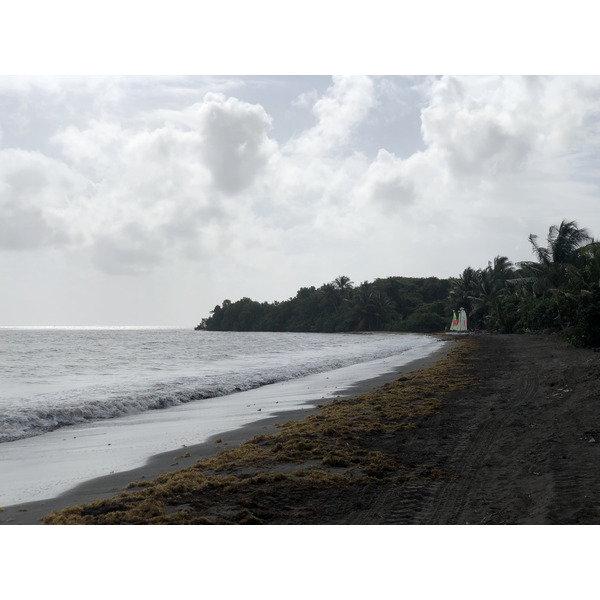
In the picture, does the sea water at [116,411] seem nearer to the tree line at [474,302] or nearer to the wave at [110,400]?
the wave at [110,400]

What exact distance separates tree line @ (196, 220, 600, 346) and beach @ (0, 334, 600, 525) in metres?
17.0

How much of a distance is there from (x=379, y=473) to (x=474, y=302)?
61.1 meters

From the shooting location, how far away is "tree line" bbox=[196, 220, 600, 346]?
90.6ft

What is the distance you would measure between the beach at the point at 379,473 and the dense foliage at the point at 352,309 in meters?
83.6

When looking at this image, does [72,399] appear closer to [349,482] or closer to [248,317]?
[349,482]

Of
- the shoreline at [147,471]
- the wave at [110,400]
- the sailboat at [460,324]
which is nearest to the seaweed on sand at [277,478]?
the shoreline at [147,471]

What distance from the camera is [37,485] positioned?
6.59 meters

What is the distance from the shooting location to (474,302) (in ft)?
211

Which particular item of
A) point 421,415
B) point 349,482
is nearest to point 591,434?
point 421,415

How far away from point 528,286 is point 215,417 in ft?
133

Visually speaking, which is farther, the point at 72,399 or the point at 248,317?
the point at 248,317

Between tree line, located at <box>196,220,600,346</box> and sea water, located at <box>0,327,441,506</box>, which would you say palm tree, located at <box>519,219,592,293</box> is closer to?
tree line, located at <box>196,220,600,346</box>

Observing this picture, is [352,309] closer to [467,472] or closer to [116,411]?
[116,411]
